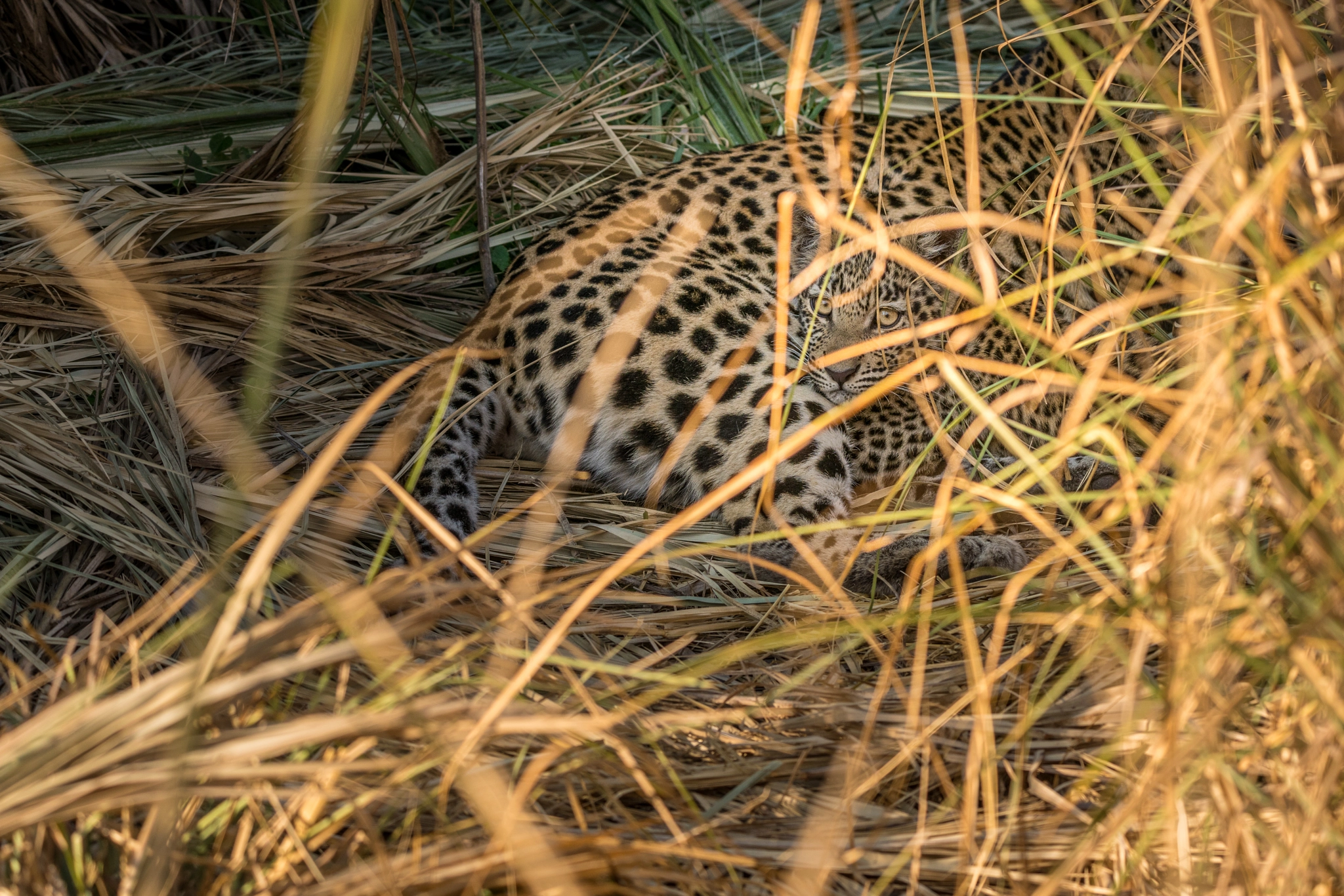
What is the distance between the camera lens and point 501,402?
11.8 feet

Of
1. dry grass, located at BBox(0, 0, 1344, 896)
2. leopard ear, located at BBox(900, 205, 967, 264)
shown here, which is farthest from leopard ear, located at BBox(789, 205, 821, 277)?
dry grass, located at BBox(0, 0, 1344, 896)

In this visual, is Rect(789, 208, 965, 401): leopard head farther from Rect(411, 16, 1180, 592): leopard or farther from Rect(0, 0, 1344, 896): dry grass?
Answer: Rect(0, 0, 1344, 896): dry grass

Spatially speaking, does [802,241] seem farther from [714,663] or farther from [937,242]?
[714,663]

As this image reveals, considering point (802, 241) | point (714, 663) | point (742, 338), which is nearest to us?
point (714, 663)

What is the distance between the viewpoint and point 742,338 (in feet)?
11.7

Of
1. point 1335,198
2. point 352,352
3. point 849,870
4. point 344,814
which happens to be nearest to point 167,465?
point 352,352

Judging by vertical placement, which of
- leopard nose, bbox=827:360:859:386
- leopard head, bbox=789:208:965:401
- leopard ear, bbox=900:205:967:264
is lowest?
leopard nose, bbox=827:360:859:386

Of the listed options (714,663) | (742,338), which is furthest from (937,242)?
(714,663)

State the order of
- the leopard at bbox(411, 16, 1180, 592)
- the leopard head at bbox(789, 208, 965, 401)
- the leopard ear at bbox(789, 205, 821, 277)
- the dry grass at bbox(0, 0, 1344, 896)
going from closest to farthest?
the dry grass at bbox(0, 0, 1344, 896) < the leopard at bbox(411, 16, 1180, 592) < the leopard head at bbox(789, 208, 965, 401) < the leopard ear at bbox(789, 205, 821, 277)

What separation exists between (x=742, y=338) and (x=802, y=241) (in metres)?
0.65

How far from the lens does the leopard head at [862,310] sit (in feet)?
12.1

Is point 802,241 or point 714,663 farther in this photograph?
point 802,241

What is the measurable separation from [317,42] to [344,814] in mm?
3429

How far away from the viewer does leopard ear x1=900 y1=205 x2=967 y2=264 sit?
12.4 feet
